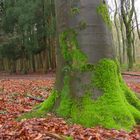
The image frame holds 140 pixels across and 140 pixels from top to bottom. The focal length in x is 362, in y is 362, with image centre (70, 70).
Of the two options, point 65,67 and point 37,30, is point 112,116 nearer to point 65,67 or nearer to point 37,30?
point 65,67

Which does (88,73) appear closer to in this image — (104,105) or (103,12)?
(104,105)

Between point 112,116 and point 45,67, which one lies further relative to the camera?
point 45,67

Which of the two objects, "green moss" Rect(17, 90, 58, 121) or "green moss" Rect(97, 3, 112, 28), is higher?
"green moss" Rect(97, 3, 112, 28)

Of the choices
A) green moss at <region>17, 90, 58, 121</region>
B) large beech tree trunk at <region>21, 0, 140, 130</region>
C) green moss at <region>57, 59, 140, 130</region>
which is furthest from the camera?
green moss at <region>17, 90, 58, 121</region>

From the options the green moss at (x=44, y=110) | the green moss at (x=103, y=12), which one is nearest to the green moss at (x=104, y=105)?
the green moss at (x=44, y=110)

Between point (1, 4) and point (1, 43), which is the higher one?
point (1, 4)

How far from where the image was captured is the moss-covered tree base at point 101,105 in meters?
6.18

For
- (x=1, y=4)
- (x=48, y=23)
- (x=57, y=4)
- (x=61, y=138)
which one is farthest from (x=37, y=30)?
(x=61, y=138)

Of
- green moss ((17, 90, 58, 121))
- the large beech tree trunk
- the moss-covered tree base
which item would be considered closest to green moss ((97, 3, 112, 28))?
the large beech tree trunk

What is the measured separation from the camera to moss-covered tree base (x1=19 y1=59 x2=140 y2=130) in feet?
20.3

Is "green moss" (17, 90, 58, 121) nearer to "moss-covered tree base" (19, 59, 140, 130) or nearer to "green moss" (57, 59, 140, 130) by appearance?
"moss-covered tree base" (19, 59, 140, 130)

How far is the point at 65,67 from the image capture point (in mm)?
6879

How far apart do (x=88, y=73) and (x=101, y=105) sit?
26.0 inches

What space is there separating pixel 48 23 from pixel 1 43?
205 inches
